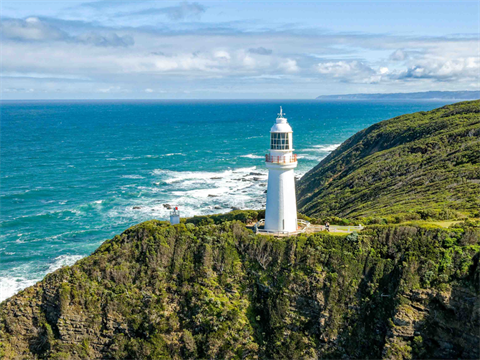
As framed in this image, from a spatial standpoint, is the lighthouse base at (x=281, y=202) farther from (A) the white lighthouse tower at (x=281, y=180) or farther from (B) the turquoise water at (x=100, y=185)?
(B) the turquoise water at (x=100, y=185)

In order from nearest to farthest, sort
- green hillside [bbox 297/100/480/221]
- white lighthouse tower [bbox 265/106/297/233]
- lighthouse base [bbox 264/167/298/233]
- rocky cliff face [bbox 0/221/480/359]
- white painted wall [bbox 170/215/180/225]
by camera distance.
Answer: rocky cliff face [bbox 0/221/480/359]
white lighthouse tower [bbox 265/106/297/233]
lighthouse base [bbox 264/167/298/233]
white painted wall [bbox 170/215/180/225]
green hillside [bbox 297/100/480/221]

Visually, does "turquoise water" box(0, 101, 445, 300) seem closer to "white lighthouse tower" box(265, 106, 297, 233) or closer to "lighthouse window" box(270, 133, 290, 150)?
"white lighthouse tower" box(265, 106, 297, 233)

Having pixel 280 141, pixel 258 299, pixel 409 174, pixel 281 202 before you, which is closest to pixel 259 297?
pixel 258 299

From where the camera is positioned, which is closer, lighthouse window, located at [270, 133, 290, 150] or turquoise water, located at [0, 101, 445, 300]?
lighthouse window, located at [270, 133, 290, 150]

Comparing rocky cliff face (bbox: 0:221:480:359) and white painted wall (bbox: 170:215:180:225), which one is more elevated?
white painted wall (bbox: 170:215:180:225)

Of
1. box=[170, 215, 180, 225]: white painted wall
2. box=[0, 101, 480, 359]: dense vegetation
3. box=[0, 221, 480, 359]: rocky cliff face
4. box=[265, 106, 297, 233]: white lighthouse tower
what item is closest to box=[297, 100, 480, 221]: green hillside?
box=[0, 101, 480, 359]: dense vegetation

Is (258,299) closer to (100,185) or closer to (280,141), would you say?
(280,141)
